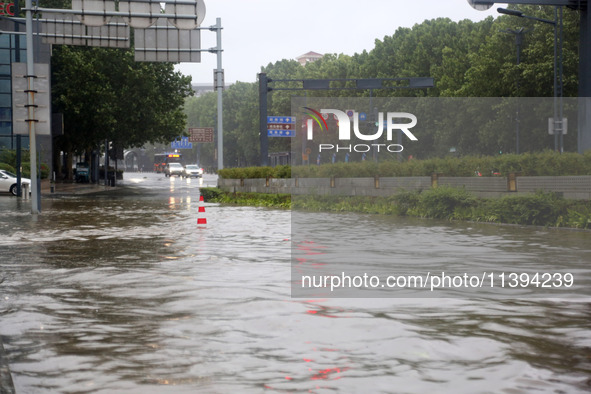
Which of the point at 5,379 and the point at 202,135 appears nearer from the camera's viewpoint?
the point at 5,379

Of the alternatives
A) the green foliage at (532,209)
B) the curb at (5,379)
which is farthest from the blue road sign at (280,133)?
the curb at (5,379)

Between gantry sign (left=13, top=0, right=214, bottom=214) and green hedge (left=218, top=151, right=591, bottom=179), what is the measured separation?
6.79m

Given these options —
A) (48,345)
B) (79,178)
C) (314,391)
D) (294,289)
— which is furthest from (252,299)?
(79,178)

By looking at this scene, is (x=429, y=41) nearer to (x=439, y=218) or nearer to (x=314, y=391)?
(x=439, y=218)

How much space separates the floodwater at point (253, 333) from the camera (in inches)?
239

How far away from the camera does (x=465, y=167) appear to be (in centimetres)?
2612

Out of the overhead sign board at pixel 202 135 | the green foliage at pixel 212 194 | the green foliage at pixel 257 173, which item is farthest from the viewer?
the overhead sign board at pixel 202 135

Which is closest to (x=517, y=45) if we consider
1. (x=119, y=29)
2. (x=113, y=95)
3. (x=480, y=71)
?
(x=480, y=71)

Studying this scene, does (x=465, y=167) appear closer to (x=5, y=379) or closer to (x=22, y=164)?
(x=5, y=379)

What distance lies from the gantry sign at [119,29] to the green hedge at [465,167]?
22.3 feet

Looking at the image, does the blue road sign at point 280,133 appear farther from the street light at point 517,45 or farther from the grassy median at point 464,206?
the grassy median at point 464,206

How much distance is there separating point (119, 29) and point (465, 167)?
14.7 m

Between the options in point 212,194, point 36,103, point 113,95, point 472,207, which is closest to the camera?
point 472,207

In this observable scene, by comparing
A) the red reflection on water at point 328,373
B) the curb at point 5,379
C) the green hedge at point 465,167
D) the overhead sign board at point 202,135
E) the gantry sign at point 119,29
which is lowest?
the red reflection on water at point 328,373
